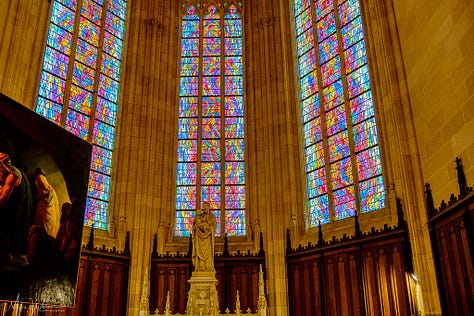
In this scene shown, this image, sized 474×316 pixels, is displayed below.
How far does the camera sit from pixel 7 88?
1098cm

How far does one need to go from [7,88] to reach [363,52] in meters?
9.95

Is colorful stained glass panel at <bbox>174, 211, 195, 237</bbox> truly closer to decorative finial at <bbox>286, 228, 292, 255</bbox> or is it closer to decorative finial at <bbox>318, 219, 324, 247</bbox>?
Result: decorative finial at <bbox>286, 228, 292, 255</bbox>

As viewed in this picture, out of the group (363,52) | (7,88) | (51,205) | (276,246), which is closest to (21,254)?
(51,205)

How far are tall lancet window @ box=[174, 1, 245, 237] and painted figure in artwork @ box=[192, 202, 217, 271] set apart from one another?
299 cm

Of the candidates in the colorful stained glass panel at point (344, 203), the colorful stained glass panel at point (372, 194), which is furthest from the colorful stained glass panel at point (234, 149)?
the colorful stained glass panel at point (372, 194)

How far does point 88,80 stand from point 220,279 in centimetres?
777

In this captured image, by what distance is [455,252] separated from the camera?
8477mm

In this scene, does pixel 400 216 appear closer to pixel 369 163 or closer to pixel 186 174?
pixel 369 163

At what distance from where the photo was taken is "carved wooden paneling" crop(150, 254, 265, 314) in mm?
13625

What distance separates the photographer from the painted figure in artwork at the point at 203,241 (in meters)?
11.9

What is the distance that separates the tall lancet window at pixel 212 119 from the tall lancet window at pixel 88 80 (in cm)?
251

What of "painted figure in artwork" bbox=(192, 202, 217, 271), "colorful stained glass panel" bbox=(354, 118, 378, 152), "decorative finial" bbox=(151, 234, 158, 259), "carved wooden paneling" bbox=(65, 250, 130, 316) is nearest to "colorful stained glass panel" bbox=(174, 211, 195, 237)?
"decorative finial" bbox=(151, 234, 158, 259)

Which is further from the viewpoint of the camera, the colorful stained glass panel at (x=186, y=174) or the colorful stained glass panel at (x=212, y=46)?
the colorful stained glass panel at (x=212, y=46)

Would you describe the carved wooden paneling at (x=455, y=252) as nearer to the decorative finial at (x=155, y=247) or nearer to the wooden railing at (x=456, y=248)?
the wooden railing at (x=456, y=248)
